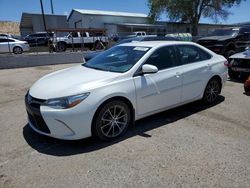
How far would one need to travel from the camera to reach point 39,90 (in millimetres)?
3928

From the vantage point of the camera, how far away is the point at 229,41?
12.0 m

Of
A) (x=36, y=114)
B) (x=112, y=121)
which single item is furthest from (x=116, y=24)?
(x=36, y=114)

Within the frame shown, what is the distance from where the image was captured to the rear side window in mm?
5016

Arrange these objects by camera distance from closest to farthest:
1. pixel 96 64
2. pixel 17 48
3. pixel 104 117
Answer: pixel 104 117 < pixel 96 64 < pixel 17 48

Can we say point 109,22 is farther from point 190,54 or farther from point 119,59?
point 119,59

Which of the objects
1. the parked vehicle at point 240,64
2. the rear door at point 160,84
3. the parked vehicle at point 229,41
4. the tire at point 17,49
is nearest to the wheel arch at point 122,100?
the rear door at point 160,84

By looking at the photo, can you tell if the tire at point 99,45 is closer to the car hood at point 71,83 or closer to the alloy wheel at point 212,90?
the alloy wheel at point 212,90

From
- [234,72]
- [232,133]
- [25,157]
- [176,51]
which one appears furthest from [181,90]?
[234,72]

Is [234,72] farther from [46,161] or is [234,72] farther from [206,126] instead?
[46,161]

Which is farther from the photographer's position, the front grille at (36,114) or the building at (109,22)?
the building at (109,22)

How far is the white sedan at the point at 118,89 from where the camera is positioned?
359 cm

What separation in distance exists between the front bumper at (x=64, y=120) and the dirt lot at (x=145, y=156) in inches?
11.3

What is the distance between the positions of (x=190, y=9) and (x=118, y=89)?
121 feet

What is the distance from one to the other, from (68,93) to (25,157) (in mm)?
1094
